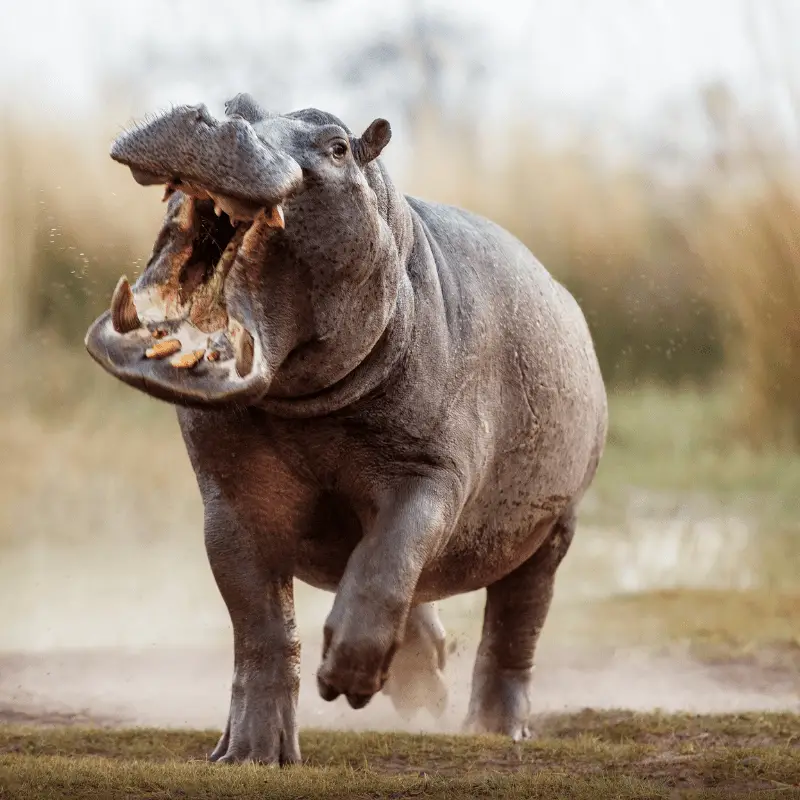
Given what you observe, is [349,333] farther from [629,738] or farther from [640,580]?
[640,580]

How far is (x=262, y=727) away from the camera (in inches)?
207

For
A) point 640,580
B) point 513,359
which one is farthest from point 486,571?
point 640,580

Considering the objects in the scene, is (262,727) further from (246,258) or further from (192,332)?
(246,258)

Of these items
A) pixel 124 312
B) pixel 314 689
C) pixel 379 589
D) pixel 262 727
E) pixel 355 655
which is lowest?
pixel 262 727

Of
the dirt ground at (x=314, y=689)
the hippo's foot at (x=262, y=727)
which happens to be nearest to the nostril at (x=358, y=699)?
the hippo's foot at (x=262, y=727)

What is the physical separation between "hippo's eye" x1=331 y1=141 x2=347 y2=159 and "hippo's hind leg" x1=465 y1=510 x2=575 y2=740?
234 cm

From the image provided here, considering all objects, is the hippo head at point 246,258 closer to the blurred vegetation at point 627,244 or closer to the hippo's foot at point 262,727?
the hippo's foot at point 262,727

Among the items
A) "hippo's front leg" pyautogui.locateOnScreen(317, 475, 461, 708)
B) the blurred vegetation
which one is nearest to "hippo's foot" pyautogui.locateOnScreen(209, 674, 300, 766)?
"hippo's front leg" pyautogui.locateOnScreen(317, 475, 461, 708)

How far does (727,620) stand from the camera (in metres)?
11.0

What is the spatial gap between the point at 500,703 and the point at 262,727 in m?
1.71

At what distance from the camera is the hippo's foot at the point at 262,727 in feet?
17.2

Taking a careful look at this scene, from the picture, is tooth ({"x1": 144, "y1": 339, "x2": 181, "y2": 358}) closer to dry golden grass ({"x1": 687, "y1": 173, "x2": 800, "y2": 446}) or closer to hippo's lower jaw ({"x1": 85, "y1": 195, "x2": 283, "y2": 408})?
hippo's lower jaw ({"x1": 85, "y1": 195, "x2": 283, "y2": 408})

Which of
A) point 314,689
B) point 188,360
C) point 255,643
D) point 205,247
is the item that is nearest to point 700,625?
point 314,689

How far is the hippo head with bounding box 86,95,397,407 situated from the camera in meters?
4.34
